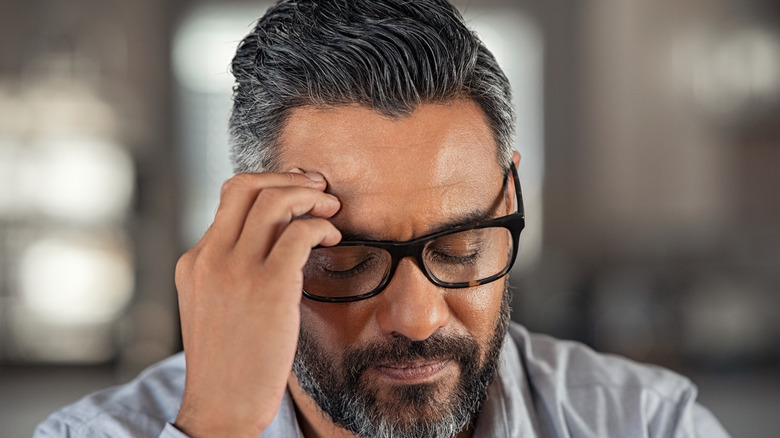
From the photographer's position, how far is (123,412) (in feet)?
4.04

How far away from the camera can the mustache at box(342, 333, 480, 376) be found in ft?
3.29

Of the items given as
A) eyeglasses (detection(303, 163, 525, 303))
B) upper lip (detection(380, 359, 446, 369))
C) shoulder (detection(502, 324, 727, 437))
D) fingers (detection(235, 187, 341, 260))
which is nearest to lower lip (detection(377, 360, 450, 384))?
upper lip (detection(380, 359, 446, 369))

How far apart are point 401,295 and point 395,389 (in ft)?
0.47

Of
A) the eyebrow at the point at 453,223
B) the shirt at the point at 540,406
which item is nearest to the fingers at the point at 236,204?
the eyebrow at the point at 453,223

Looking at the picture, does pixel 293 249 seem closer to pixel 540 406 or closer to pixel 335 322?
pixel 335 322

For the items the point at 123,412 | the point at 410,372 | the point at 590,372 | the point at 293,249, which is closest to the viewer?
the point at 293,249

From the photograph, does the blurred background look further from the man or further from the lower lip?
the lower lip

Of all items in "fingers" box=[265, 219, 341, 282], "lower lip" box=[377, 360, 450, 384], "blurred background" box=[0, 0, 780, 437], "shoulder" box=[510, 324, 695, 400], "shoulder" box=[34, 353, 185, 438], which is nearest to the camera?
"fingers" box=[265, 219, 341, 282]

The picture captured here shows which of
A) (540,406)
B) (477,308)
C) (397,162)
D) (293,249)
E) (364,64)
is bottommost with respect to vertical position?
(540,406)

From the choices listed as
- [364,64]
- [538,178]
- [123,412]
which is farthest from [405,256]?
[538,178]

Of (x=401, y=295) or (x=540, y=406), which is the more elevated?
(x=401, y=295)

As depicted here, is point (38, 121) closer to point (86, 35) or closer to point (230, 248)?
point (86, 35)

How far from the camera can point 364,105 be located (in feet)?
3.49

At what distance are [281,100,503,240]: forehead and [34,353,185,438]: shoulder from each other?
1.63 feet
